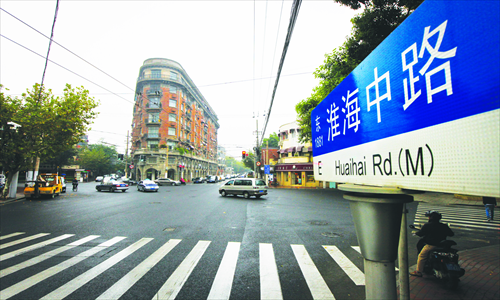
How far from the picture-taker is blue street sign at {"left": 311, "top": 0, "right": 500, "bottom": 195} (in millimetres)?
745

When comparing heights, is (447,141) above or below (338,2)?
below

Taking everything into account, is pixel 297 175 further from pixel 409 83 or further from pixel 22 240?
pixel 409 83

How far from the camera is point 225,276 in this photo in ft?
15.3

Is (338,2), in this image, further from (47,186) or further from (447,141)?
(47,186)

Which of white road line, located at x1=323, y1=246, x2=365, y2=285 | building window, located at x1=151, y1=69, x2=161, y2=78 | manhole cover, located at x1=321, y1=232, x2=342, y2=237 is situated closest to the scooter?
white road line, located at x1=323, y1=246, x2=365, y2=285

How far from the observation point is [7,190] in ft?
57.7

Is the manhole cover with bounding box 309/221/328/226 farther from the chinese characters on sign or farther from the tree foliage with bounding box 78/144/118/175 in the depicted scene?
the tree foliage with bounding box 78/144/118/175

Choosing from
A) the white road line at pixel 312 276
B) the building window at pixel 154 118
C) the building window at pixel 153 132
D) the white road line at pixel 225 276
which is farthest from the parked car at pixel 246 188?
the building window at pixel 154 118

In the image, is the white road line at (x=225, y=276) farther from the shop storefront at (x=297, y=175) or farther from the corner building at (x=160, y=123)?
the corner building at (x=160, y=123)

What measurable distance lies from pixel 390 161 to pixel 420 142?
249mm

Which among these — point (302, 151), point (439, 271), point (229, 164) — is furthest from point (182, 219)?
point (229, 164)

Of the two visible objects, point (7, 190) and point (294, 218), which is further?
point (7, 190)

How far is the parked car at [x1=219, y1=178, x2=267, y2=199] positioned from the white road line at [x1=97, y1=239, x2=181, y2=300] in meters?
13.3

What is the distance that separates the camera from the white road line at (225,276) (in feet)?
13.1
